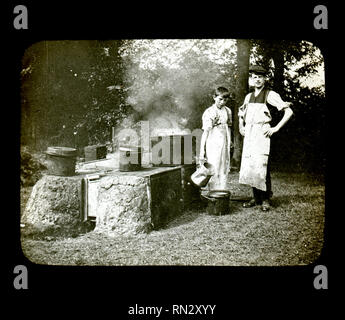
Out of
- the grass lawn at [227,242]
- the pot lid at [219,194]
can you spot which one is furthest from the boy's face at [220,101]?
the grass lawn at [227,242]

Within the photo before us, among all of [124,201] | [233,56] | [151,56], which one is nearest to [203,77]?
[233,56]

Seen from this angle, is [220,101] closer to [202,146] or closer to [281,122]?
[202,146]

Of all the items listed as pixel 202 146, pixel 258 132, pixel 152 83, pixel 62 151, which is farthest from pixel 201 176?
pixel 62 151

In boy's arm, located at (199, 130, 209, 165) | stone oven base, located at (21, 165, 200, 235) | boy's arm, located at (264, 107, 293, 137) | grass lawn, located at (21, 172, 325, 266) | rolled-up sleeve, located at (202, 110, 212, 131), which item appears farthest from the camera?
boy's arm, located at (199, 130, 209, 165)

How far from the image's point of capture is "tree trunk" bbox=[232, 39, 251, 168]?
2.97 m

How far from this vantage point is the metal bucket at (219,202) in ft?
10.1

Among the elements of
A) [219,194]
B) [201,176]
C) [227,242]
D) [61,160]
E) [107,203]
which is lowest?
[227,242]

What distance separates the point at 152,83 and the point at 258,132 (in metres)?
1.13

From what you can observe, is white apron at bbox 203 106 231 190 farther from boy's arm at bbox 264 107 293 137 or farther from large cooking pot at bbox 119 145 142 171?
large cooking pot at bbox 119 145 142 171

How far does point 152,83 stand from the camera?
3.03 meters

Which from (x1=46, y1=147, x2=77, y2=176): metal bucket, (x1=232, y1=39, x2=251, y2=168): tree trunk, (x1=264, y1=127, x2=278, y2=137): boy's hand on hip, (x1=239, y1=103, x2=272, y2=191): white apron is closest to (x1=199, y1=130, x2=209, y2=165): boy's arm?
(x1=232, y1=39, x2=251, y2=168): tree trunk

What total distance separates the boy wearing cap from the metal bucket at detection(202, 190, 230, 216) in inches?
7.8

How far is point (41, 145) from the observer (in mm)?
3053

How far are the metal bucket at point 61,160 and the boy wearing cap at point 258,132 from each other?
67.3 inches
